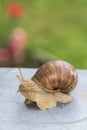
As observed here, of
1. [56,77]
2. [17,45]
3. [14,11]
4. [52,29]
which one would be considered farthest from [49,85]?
[52,29]

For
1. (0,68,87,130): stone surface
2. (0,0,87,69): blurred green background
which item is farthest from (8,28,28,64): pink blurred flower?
(0,68,87,130): stone surface

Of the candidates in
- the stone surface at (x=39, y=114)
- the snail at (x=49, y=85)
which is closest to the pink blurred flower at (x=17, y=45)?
the stone surface at (x=39, y=114)

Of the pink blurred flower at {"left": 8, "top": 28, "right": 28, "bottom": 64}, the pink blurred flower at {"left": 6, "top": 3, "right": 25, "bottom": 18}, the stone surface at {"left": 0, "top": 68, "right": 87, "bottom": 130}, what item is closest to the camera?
the stone surface at {"left": 0, "top": 68, "right": 87, "bottom": 130}

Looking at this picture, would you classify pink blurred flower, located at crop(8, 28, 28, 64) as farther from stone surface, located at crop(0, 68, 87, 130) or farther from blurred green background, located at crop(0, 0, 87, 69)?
stone surface, located at crop(0, 68, 87, 130)

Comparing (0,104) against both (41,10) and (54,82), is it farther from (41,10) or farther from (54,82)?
(41,10)

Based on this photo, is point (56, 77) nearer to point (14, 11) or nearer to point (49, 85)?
point (49, 85)

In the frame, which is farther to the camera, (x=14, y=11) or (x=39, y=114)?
(x=14, y=11)
